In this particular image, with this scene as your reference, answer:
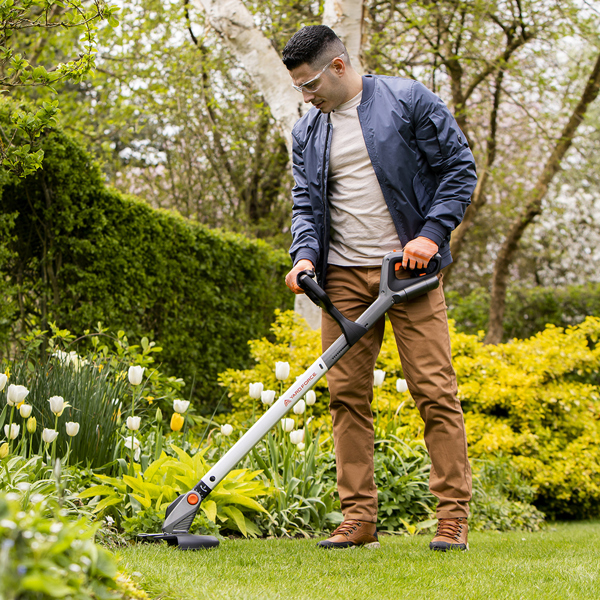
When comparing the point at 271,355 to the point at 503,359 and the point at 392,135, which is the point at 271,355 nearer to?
the point at 503,359

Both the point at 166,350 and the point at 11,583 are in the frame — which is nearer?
the point at 11,583

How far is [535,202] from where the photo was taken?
9.22 metres

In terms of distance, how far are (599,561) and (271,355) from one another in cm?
310

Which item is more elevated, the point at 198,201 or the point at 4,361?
the point at 198,201

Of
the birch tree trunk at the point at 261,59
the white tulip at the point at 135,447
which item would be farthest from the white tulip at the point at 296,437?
the birch tree trunk at the point at 261,59

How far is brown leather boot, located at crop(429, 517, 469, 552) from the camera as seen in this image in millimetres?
2445

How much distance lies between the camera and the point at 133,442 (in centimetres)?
281

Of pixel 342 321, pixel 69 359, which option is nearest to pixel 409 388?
pixel 342 321

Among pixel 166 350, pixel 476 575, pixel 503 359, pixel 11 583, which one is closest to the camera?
pixel 11 583

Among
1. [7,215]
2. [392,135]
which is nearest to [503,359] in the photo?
[392,135]

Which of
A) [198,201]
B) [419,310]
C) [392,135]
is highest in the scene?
[198,201]

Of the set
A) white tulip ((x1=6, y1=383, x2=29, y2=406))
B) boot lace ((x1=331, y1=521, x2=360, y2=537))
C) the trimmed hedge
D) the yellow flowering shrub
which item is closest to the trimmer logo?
boot lace ((x1=331, y1=521, x2=360, y2=537))

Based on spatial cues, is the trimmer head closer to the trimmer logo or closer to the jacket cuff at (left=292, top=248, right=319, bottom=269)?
the trimmer logo

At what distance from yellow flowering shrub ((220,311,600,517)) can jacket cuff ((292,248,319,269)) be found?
5.16 feet
